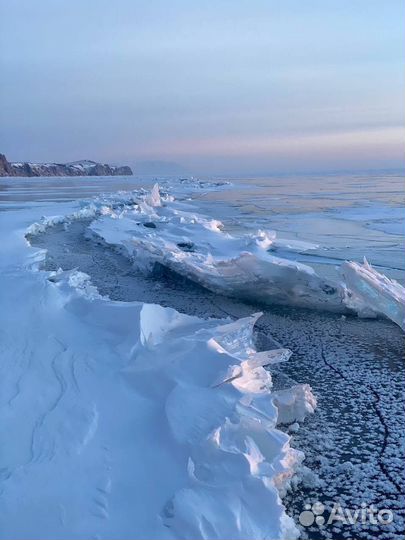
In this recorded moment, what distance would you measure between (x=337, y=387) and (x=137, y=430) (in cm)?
162

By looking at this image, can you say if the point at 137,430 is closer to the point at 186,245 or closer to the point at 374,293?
the point at 374,293

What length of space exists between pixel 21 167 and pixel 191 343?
69.8m

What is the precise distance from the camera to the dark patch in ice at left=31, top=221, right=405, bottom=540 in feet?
8.32

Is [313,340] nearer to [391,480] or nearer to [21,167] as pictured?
[391,480]

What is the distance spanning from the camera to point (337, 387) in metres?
3.72

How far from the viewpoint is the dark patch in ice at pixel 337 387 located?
2535 millimetres

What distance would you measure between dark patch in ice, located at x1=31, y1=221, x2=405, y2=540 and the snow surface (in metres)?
0.19

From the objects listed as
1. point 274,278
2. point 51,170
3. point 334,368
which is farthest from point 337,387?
point 51,170

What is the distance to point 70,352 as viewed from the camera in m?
3.57

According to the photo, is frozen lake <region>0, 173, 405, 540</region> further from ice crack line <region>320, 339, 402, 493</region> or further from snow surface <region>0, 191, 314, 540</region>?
snow surface <region>0, 191, 314, 540</region>

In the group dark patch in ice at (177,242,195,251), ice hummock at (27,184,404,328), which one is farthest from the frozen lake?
dark patch in ice at (177,242,195,251)

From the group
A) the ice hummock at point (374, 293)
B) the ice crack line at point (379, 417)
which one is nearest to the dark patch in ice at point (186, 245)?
the ice hummock at point (374, 293)

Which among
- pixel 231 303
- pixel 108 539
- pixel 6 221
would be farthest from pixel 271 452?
pixel 6 221

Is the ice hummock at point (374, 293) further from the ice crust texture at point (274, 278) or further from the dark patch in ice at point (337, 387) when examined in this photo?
the dark patch in ice at point (337, 387)
